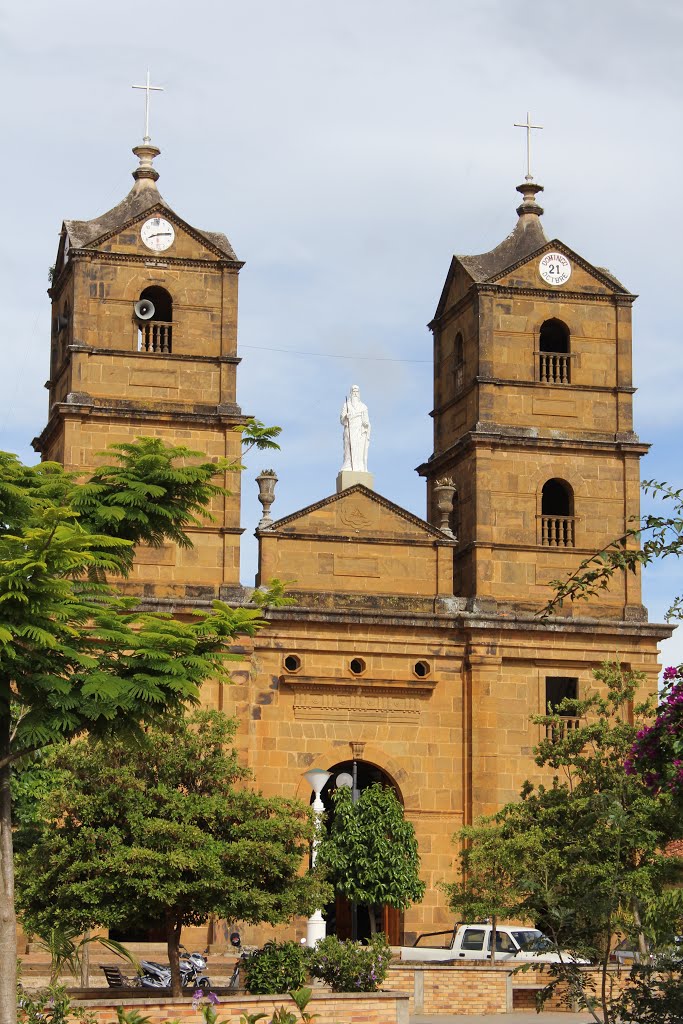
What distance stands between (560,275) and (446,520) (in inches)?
267

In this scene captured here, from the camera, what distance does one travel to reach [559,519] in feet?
144

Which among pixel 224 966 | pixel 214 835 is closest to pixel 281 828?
pixel 214 835

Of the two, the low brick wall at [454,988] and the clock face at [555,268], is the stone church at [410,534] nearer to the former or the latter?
the clock face at [555,268]

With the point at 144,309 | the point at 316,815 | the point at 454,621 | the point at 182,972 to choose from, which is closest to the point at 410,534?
the point at 454,621

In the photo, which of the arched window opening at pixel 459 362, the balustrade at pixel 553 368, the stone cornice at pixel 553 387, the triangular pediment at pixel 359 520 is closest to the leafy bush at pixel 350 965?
the triangular pediment at pixel 359 520

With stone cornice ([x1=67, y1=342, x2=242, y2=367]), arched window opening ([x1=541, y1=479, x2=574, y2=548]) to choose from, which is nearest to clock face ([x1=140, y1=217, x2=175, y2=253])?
stone cornice ([x1=67, y1=342, x2=242, y2=367])

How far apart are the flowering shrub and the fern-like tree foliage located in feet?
18.6

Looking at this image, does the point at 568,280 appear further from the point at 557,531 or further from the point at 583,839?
the point at 583,839

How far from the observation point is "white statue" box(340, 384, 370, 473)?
145 ft

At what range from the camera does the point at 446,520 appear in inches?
1700

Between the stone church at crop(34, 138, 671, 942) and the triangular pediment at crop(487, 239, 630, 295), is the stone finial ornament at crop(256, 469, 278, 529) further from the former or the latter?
the triangular pediment at crop(487, 239, 630, 295)

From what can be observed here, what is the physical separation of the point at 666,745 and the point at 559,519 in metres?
25.3

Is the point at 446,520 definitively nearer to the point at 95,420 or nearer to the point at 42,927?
the point at 95,420

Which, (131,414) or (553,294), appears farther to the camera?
(553,294)
